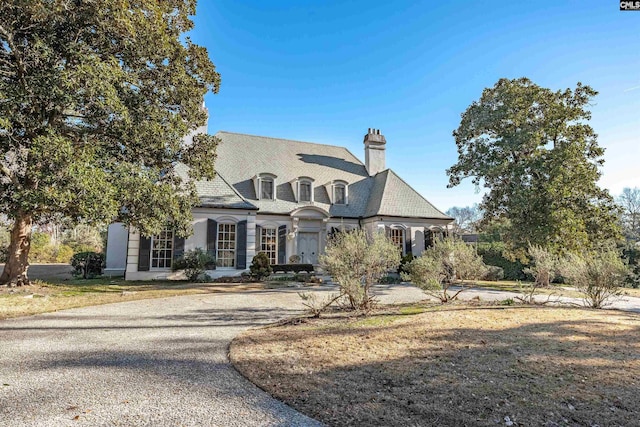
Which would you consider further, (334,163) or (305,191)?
(334,163)

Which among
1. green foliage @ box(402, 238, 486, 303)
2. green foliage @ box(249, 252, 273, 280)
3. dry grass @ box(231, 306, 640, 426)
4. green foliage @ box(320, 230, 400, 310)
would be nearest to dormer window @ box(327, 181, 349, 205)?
green foliage @ box(249, 252, 273, 280)

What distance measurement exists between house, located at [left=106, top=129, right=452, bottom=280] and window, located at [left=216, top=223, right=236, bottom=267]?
4 cm

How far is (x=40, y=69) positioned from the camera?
Answer: 29.1ft

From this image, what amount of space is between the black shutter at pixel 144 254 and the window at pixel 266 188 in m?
5.81

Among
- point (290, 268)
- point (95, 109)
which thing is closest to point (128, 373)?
point (95, 109)

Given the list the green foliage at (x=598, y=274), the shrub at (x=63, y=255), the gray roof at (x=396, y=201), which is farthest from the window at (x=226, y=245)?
the shrub at (x=63, y=255)

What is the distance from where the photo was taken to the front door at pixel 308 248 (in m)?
18.0

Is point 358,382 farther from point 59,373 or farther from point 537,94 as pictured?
point 537,94

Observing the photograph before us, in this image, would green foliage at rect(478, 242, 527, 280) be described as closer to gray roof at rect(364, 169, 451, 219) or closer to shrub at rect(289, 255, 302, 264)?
gray roof at rect(364, 169, 451, 219)

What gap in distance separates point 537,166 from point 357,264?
11682mm

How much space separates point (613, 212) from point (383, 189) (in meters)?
10.4

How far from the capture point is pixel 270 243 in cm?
1722

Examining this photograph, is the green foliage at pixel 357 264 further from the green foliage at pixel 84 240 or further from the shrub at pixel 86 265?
the green foliage at pixel 84 240

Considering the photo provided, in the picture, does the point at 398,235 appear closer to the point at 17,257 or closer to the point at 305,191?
the point at 305,191
